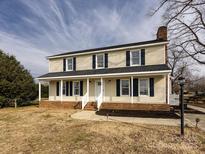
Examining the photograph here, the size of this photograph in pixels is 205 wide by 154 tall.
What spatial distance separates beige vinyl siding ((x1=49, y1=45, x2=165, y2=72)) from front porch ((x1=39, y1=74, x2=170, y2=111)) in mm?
1733

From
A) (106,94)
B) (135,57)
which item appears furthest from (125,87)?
(135,57)

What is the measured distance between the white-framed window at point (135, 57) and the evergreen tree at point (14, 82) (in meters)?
12.5

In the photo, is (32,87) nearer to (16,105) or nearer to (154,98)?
(16,105)

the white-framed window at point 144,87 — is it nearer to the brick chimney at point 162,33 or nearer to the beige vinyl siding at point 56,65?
the brick chimney at point 162,33

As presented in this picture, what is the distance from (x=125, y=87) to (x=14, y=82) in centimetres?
1253

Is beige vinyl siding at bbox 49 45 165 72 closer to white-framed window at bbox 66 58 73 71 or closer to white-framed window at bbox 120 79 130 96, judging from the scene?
white-framed window at bbox 66 58 73 71

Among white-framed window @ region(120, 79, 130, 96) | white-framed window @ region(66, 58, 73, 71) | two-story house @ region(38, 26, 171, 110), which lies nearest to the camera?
two-story house @ region(38, 26, 171, 110)

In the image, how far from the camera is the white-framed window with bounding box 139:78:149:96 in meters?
16.1

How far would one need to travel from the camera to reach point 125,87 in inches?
672

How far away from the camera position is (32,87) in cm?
2264

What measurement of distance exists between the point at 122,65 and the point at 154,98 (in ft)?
14.9

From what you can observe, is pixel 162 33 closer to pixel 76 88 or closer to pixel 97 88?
pixel 97 88

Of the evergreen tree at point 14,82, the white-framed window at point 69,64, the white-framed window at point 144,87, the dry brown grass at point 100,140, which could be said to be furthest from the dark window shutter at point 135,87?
the evergreen tree at point 14,82

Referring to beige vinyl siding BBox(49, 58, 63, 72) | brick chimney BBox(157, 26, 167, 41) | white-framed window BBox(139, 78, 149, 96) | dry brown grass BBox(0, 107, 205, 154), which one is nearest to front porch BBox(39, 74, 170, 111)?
white-framed window BBox(139, 78, 149, 96)
